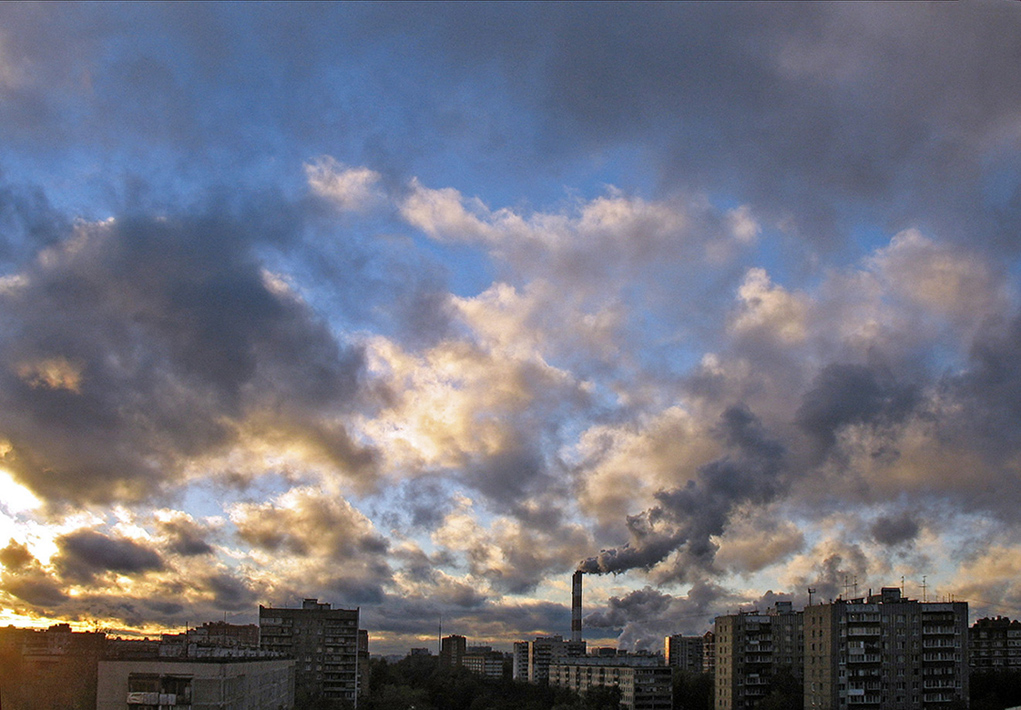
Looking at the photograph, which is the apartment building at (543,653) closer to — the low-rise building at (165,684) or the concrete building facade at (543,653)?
the concrete building facade at (543,653)

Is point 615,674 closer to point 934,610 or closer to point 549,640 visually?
point 934,610

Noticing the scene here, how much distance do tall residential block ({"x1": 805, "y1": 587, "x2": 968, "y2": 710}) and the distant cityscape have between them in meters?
0.08

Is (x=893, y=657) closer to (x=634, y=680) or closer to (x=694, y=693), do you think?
(x=634, y=680)

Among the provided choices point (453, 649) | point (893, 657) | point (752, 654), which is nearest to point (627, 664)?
point (752, 654)

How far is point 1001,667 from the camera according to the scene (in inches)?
4168

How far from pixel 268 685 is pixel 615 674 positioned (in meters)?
58.1

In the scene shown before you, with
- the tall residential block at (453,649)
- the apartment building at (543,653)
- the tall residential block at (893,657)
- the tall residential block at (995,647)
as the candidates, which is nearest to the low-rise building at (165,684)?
the tall residential block at (893,657)

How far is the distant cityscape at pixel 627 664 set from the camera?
4353 centimetres

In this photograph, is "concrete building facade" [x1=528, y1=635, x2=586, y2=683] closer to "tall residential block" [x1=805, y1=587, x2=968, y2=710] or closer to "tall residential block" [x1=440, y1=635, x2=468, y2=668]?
"tall residential block" [x1=440, y1=635, x2=468, y2=668]

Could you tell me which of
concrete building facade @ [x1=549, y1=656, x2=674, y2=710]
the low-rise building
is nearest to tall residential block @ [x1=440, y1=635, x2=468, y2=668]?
concrete building facade @ [x1=549, y1=656, x2=674, y2=710]

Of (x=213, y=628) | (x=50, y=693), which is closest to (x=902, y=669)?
(x=50, y=693)

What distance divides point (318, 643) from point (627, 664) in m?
38.4

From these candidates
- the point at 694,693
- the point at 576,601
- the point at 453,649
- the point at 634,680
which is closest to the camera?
the point at 634,680

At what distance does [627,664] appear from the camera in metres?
106
